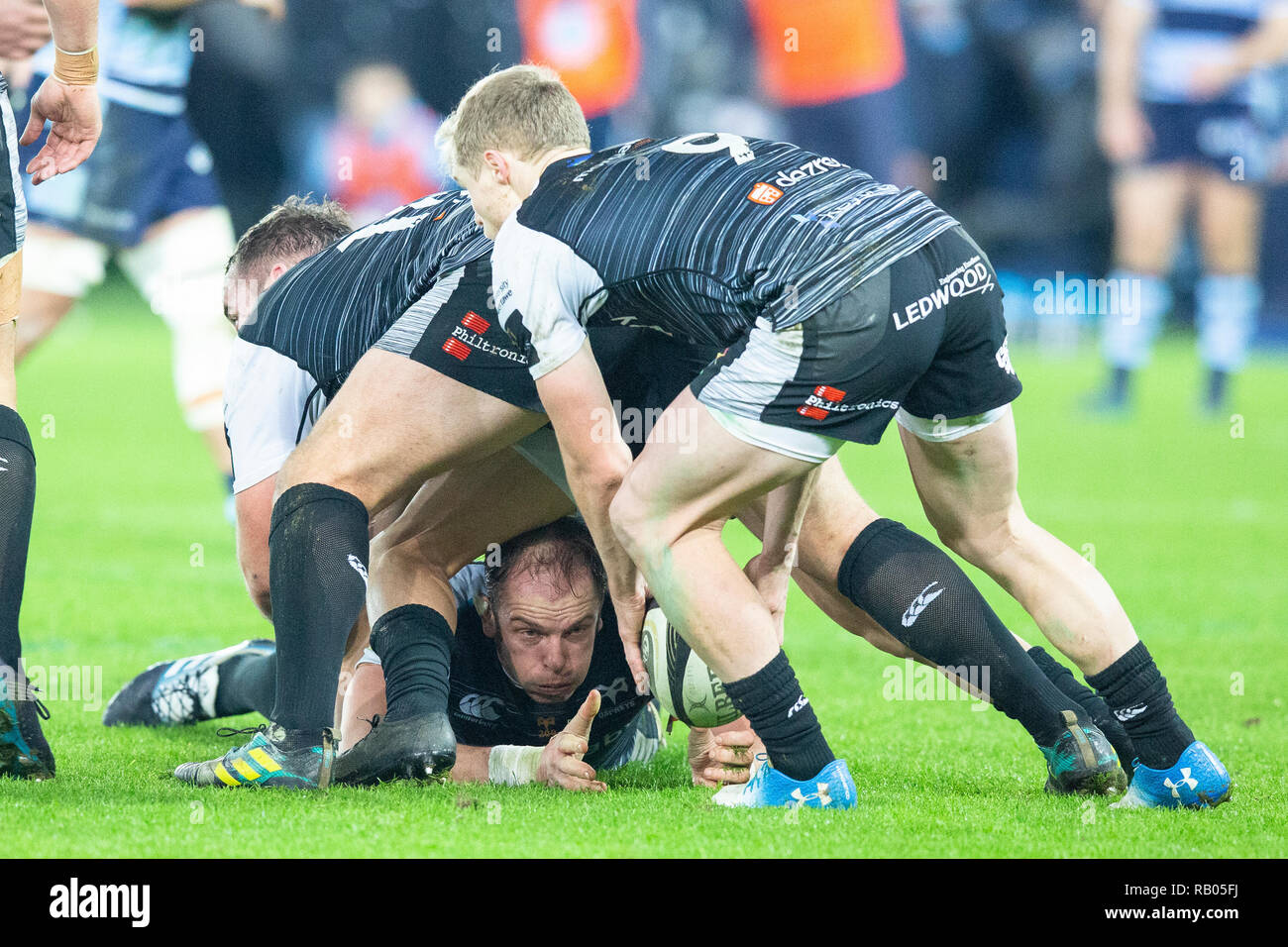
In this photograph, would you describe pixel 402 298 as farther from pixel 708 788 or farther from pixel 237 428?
pixel 708 788

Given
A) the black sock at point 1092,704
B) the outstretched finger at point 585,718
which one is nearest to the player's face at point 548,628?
the outstretched finger at point 585,718

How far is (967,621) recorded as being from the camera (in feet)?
11.6

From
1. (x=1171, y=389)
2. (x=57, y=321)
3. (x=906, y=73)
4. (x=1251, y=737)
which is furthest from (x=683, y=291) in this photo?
(x=906, y=73)

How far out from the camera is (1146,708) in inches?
→ 132

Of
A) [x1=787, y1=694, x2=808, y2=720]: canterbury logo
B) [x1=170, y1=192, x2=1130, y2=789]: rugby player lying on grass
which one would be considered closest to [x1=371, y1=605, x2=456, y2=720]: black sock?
[x1=170, y1=192, x2=1130, y2=789]: rugby player lying on grass

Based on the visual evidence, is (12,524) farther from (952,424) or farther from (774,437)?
(952,424)

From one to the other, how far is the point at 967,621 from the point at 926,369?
63 centimetres

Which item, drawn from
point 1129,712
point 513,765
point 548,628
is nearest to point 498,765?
point 513,765

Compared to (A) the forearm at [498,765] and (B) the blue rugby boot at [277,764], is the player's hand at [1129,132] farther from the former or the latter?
(B) the blue rugby boot at [277,764]

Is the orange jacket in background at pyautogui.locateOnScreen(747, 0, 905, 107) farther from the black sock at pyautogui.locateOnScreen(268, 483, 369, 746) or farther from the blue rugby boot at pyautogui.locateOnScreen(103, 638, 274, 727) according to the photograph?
the black sock at pyautogui.locateOnScreen(268, 483, 369, 746)

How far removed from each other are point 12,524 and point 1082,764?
239 centimetres

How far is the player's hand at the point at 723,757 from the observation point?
146 inches

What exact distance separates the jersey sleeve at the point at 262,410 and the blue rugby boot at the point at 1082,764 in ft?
6.41

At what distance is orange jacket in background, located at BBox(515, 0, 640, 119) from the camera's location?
15.7 metres
